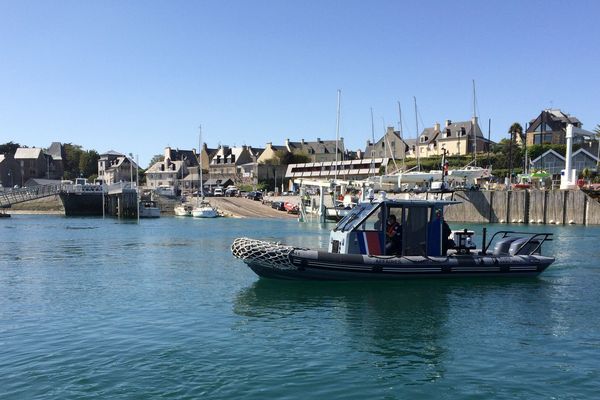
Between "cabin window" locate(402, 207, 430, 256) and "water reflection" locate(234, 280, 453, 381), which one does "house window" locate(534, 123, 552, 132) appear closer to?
"water reflection" locate(234, 280, 453, 381)

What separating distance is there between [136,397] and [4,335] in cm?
661

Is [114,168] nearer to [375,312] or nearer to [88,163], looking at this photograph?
[88,163]

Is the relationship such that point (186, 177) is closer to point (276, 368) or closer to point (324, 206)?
point (324, 206)

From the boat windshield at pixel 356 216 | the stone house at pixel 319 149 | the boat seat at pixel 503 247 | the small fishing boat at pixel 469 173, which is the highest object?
the stone house at pixel 319 149

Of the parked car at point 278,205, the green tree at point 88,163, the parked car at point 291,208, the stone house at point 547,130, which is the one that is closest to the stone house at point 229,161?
the green tree at point 88,163

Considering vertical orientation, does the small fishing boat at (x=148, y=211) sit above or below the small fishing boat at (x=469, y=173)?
below

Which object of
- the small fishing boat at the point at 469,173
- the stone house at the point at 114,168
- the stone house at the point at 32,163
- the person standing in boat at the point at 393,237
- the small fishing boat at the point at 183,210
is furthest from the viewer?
the stone house at the point at 114,168

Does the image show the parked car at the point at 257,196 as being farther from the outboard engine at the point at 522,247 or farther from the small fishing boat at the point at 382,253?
the small fishing boat at the point at 382,253

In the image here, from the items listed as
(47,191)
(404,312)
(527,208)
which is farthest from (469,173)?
(47,191)

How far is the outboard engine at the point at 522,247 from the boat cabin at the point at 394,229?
4.01 m

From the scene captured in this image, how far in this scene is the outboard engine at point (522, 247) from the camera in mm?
23094

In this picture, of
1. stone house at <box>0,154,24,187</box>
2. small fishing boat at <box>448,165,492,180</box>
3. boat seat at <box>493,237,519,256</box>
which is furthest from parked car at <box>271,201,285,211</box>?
stone house at <box>0,154,24,187</box>

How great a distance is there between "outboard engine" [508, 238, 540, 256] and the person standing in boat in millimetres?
5475

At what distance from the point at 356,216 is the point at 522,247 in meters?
7.58
